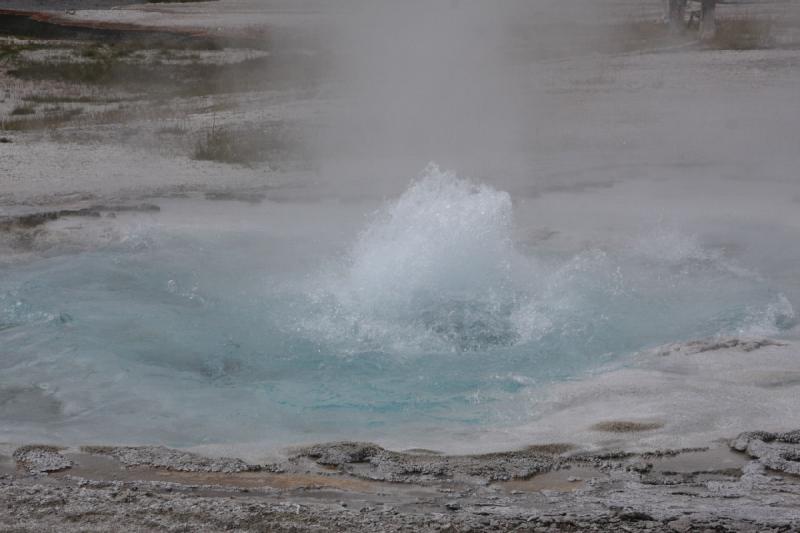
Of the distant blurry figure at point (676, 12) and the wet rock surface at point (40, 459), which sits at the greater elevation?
the distant blurry figure at point (676, 12)

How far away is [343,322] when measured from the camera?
4301mm

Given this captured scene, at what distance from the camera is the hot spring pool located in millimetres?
3422

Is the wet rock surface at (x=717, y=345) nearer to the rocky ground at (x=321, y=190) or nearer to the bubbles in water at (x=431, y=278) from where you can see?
the rocky ground at (x=321, y=190)

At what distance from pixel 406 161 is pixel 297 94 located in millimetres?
2485

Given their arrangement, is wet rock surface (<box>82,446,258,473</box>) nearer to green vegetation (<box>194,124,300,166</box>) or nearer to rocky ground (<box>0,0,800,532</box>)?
rocky ground (<box>0,0,800,532</box>)

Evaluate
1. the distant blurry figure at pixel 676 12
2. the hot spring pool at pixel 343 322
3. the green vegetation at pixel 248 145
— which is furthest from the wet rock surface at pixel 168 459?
the distant blurry figure at pixel 676 12

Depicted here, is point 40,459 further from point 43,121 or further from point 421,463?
point 43,121

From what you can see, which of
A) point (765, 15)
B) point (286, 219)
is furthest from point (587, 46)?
point (286, 219)

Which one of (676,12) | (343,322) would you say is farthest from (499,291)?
(676,12)

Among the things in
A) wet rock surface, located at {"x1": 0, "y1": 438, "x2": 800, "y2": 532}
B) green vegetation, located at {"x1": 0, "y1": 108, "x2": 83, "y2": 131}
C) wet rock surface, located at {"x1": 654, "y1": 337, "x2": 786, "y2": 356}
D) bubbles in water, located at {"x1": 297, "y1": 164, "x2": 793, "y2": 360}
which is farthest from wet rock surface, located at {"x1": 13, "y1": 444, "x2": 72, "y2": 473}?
green vegetation, located at {"x1": 0, "y1": 108, "x2": 83, "y2": 131}

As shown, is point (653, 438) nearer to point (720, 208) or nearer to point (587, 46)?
point (720, 208)

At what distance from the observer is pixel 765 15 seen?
39.0 feet

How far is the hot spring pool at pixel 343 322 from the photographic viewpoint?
342 centimetres

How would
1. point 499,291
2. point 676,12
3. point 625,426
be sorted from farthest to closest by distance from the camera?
point 676,12 < point 499,291 < point 625,426
